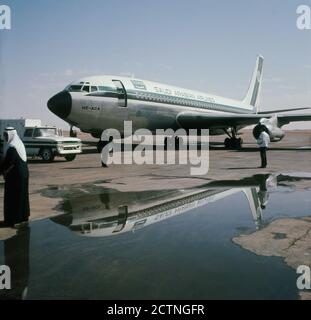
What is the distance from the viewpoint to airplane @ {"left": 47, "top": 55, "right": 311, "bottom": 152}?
813 inches

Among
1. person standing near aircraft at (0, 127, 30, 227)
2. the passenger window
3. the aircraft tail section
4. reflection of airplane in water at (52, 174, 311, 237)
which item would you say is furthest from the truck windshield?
the aircraft tail section

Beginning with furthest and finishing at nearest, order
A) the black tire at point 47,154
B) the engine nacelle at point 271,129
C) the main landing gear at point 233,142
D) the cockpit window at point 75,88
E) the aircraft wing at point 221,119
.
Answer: the main landing gear at point 233,142, the aircraft wing at point 221,119, the engine nacelle at point 271,129, the cockpit window at point 75,88, the black tire at point 47,154

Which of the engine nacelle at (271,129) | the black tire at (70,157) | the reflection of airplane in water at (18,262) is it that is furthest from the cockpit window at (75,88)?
the reflection of airplane in water at (18,262)

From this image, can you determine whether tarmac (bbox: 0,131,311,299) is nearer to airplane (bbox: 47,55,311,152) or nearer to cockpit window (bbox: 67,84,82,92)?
airplane (bbox: 47,55,311,152)

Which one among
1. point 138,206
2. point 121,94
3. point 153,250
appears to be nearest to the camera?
point 153,250

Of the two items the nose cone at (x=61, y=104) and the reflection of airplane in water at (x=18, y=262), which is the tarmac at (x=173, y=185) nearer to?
the reflection of airplane in water at (x=18, y=262)

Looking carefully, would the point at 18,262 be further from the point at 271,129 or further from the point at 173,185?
the point at 271,129

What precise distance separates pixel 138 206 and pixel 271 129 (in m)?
17.7

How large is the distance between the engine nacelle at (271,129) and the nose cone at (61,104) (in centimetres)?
1112

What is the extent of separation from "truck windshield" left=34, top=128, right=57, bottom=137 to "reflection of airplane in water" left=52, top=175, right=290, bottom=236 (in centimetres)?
1073

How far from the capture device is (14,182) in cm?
679

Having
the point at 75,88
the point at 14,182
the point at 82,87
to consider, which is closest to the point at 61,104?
the point at 75,88

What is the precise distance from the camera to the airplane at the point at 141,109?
67.8 ft
